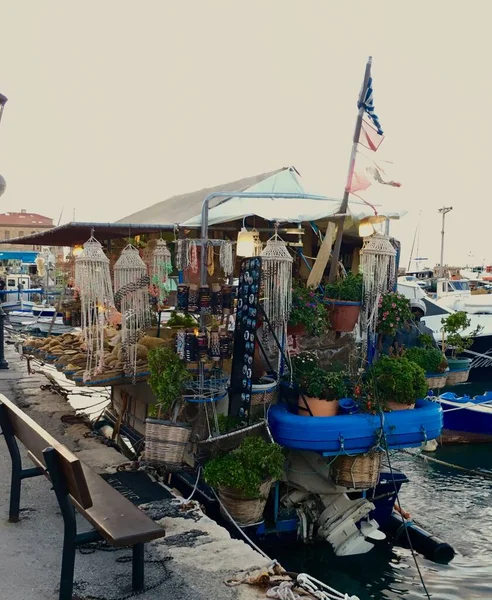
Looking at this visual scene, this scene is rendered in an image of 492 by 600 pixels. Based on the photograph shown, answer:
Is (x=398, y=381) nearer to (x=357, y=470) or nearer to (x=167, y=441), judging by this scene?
(x=357, y=470)

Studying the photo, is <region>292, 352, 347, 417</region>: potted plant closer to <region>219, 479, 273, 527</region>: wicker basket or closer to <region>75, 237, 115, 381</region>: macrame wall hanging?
<region>219, 479, 273, 527</region>: wicker basket

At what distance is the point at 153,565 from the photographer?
465 cm

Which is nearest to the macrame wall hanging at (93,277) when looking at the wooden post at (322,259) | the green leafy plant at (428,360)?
the wooden post at (322,259)

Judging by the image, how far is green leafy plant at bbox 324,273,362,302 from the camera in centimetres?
770

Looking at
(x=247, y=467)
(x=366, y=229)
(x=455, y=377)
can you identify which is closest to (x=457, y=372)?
(x=455, y=377)

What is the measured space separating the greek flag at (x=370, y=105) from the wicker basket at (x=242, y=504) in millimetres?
4782

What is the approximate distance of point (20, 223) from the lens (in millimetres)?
96375

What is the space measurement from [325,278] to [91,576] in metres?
5.90

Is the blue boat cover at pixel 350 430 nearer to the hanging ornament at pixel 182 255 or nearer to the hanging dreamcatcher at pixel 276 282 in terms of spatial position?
the hanging dreamcatcher at pixel 276 282

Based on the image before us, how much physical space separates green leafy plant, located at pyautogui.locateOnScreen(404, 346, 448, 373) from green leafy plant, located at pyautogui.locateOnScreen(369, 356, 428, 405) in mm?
719

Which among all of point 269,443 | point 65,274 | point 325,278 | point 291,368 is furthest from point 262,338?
point 65,274

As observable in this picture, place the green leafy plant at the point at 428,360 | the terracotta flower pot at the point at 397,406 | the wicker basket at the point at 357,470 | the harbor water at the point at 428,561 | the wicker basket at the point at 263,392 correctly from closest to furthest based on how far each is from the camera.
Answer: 1. the wicker basket at the point at 357,470
2. the wicker basket at the point at 263,392
3. the terracotta flower pot at the point at 397,406
4. the harbor water at the point at 428,561
5. the green leafy plant at the point at 428,360

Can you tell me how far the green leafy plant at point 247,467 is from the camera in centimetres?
631

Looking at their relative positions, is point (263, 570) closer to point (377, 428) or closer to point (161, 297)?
point (377, 428)
